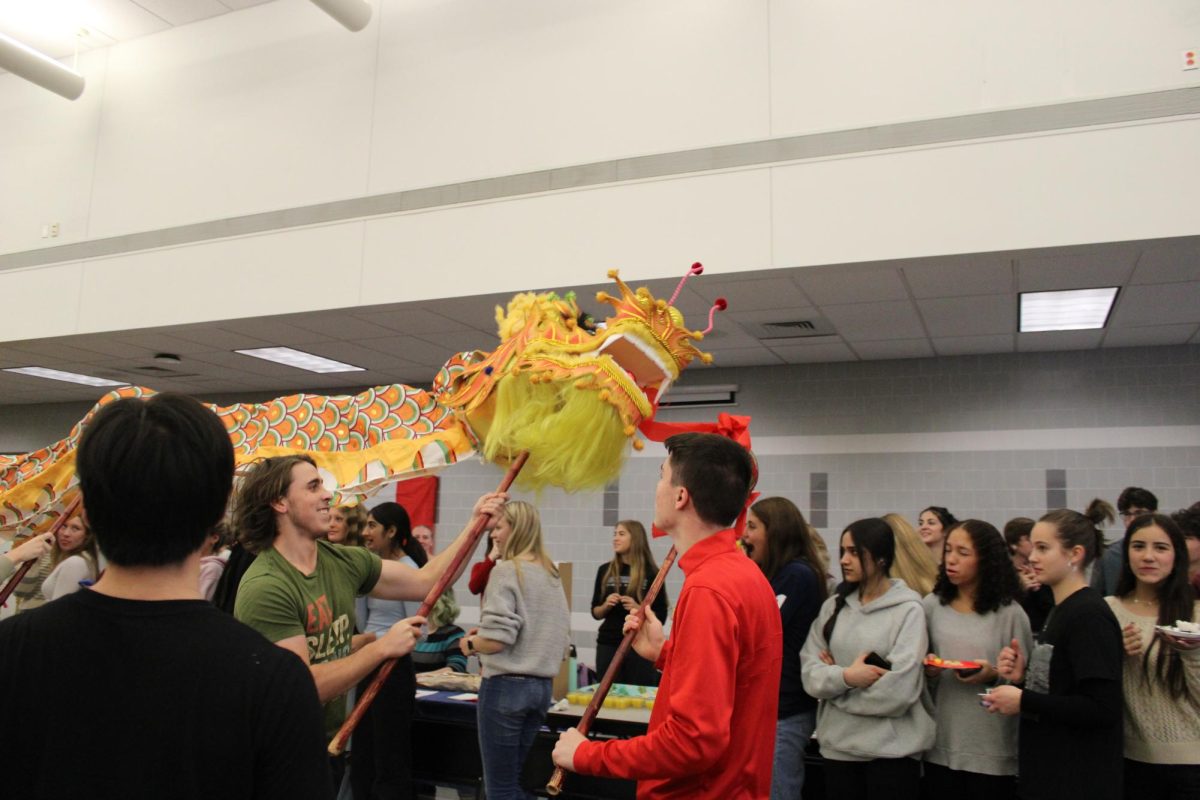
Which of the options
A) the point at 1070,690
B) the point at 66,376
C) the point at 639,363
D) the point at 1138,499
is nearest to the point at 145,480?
the point at 639,363

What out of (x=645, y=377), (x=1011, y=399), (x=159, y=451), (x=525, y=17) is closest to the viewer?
(x=159, y=451)

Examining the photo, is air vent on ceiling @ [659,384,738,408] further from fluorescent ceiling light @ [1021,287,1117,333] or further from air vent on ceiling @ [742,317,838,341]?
fluorescent ceiling light @ [1021,287,1117,333]

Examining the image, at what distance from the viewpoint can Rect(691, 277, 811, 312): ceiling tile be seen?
4676mm

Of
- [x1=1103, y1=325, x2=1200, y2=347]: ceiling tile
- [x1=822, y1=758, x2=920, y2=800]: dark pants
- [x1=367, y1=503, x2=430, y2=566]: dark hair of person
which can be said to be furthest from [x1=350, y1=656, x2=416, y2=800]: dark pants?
[x1=1103, y1=325, x2=1200, y2=347]: ceiling tile

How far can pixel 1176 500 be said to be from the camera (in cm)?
547

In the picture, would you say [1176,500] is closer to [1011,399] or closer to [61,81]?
[1011,399]

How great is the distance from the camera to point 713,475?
174 centimetres

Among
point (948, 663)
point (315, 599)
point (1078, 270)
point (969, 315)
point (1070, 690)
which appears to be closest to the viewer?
point (315, 599)

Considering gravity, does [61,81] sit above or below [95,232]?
above

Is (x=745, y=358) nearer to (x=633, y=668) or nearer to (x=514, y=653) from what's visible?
(x=633, y=668)

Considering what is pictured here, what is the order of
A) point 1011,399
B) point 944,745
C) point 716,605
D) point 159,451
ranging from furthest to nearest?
point 1011,399 → point 944,745 → point 716,605 → point 159,451

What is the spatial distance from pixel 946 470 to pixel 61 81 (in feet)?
22.2

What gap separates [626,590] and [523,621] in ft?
4.97

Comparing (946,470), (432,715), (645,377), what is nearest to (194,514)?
(645,377)
